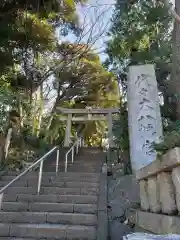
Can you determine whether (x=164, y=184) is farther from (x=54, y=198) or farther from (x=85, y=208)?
(x=54, y=198)

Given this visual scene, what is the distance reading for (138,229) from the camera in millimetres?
3811

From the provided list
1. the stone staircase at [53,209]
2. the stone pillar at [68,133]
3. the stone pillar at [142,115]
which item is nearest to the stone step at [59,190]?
the stone staircase at [53,209]

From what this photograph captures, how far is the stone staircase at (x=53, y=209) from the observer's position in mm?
4207

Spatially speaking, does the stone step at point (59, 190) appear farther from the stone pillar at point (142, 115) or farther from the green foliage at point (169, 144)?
the green foliage at point (169, 144)

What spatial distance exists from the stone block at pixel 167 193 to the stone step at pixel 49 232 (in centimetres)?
170

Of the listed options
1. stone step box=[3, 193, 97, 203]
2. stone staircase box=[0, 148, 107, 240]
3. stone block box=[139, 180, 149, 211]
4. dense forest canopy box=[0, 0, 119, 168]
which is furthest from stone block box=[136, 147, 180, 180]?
dense forest canopy box=[0, 0, 119, 168]

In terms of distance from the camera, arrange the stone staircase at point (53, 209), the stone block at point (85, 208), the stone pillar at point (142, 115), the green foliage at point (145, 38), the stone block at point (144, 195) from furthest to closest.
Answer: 1. the green foliage at point (145, 38)
2. the stone pillar at point (142, 115)
3. the stone block at point (85, 208)
4. the stone staircase at point (53, 209)
5. the stone block at point (144, 195)

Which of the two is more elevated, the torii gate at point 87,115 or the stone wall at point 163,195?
the torii gate at point 87,115

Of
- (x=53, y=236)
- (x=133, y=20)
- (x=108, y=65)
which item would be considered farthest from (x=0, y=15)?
(x=53, y=236)

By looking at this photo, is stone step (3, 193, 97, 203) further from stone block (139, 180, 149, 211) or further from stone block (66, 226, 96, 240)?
stone block (139, 180, 149, 211)

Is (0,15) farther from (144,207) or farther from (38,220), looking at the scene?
(144,207)

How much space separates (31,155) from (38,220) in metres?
6.32

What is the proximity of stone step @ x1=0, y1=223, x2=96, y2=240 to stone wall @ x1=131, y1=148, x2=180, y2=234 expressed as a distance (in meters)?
0.96

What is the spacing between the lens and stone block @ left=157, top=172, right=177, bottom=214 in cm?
263
